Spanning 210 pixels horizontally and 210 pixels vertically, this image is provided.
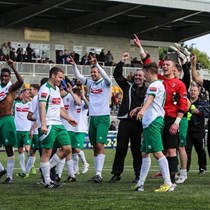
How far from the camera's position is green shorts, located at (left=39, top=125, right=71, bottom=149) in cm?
1235

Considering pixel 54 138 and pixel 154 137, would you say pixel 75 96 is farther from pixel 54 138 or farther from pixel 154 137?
pixel 154 137

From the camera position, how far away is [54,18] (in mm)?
51625

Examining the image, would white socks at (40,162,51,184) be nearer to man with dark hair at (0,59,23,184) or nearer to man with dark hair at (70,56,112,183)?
man with dark hair at (0,59,23,184)

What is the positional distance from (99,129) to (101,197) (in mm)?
3971

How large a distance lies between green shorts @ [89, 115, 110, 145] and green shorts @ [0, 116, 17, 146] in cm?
162

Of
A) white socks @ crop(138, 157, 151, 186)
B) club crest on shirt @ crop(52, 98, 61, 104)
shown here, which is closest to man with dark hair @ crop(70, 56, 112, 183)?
club crest on shirt @ crop(52, 98, 61, 104)

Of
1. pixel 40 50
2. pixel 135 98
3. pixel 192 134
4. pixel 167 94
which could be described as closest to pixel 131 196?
pixel 167 94

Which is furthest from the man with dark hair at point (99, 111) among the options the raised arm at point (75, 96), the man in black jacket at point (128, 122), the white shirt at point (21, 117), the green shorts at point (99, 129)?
the white shirt at point (21, 117)

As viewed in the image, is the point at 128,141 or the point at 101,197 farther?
the point at 128,141

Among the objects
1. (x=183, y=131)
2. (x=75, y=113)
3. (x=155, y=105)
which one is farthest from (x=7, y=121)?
(x=155, y=105)

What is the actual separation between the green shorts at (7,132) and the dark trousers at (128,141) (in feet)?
6.77

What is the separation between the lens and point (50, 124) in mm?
12508

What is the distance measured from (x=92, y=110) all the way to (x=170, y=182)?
3.51m

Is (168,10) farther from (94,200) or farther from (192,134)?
(94,200)
